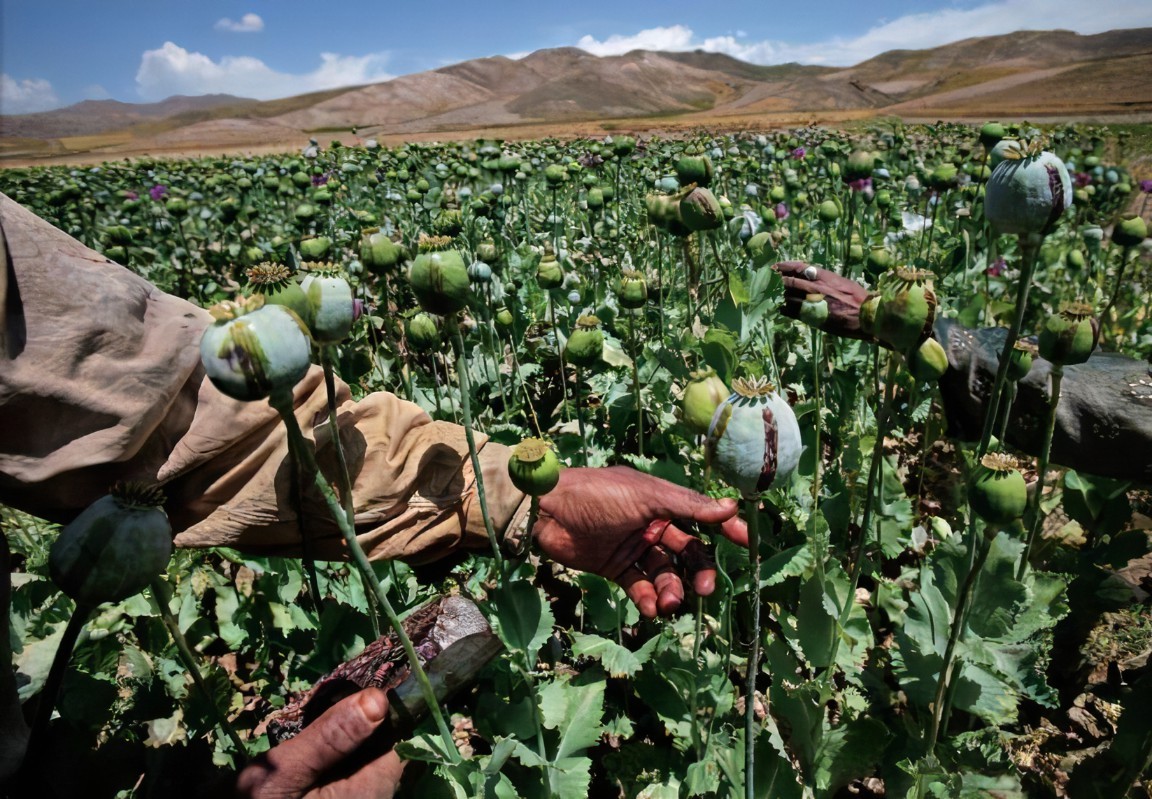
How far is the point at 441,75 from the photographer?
128 metres

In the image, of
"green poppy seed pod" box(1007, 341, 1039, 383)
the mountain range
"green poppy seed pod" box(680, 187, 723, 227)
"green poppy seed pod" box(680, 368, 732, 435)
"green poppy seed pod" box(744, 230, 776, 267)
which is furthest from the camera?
the mountain range

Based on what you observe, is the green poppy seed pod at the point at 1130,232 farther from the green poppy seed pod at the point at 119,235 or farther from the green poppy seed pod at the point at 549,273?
the green poppy seed pod at the point at 119,235

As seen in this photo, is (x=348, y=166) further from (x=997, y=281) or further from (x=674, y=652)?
(x=674, y=652)

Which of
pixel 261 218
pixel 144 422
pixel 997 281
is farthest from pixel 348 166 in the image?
pixel 144 422

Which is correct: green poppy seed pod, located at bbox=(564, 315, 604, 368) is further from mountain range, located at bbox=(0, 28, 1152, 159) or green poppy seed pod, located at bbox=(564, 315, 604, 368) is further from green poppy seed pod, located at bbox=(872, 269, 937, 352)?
mountain range, located at bbox=(0, 28, 1152, 159)

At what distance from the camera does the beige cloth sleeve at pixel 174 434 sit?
1.47 m

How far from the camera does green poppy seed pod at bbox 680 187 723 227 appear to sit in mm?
2133

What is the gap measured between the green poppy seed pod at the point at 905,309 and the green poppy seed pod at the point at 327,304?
956 mm

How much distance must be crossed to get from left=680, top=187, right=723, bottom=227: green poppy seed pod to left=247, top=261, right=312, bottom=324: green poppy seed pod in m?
1.25

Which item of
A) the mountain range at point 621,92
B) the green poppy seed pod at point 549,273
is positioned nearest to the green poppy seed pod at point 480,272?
the green poppy seed pod at point 549,273

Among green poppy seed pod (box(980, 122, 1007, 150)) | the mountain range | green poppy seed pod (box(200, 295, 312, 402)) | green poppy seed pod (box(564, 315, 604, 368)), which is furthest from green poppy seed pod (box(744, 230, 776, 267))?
the mountain range

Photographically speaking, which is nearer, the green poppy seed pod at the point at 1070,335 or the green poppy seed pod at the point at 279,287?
the green poppy seed pod at the point at 279,287

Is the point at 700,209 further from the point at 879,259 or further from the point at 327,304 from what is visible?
the point at 327,304

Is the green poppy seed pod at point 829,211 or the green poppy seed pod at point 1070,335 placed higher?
the green poppy seed pod at point 829,211
